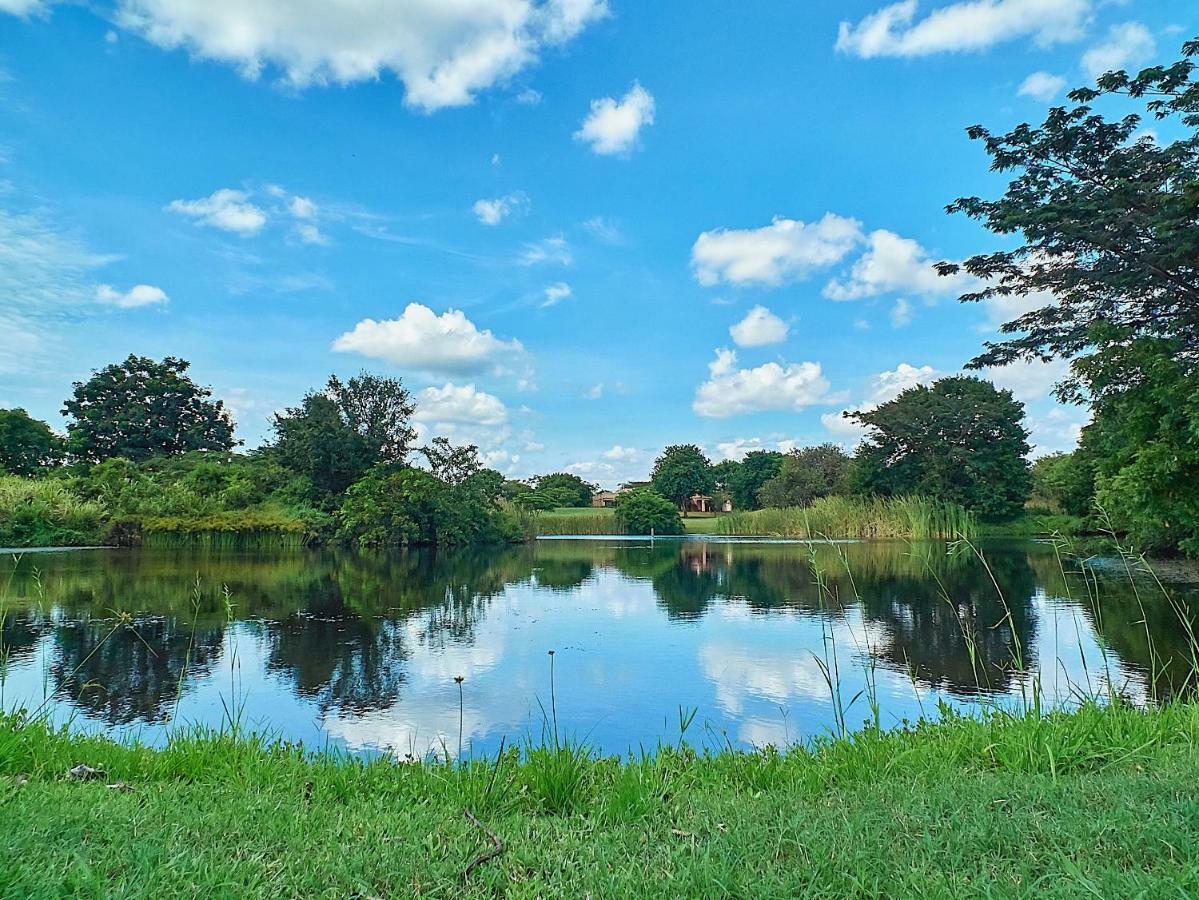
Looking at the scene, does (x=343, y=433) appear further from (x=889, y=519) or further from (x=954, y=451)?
(x=954, y=451)

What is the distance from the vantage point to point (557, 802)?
110 inches

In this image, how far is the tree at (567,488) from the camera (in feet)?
208

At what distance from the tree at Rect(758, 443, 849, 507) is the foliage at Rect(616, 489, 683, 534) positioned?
7.46m

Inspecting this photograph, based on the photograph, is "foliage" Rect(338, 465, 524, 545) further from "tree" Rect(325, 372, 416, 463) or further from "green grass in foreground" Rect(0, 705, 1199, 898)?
"green grass in foreground" Rect(0, 705, 1199, 898)

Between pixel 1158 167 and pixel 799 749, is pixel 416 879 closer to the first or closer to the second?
pixel 799 749

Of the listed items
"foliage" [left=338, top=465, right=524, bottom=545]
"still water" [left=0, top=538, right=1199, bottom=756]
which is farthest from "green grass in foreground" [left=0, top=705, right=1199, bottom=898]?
"foliage" [left=338, top=465, right=524, bottom=545]

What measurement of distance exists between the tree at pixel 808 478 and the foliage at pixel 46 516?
3528 cm

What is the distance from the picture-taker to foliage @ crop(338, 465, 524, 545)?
26.7 m

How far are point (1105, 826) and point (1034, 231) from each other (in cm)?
1411

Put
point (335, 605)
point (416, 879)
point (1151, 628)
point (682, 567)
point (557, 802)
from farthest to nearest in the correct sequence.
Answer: point (682, 567) → point (335, 605) → point (1151, 628) → point (557, 802) → point (416, 879)

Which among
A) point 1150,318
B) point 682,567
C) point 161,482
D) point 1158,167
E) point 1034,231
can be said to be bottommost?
point 682,567

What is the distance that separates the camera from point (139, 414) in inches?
1540

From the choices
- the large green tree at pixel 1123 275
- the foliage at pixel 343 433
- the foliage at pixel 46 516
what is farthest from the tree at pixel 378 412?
the large green tree at pixel 1123 275

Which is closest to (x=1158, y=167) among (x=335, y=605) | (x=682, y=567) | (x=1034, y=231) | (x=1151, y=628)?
(x=1034, y=231)
